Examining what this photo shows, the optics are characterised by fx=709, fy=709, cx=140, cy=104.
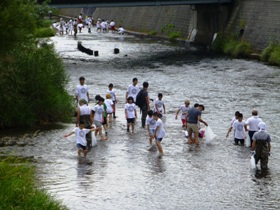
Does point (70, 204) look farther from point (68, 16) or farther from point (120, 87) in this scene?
point (68, 16)

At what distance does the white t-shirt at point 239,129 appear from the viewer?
20.6 m

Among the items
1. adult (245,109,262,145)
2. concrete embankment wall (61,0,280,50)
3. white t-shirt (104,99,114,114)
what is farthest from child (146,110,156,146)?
concrete embankment wall (61,0,280,50)

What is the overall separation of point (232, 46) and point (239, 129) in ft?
92.8

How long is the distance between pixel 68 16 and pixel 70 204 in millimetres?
73777

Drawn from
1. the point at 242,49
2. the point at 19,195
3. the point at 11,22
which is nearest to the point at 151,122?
the point at 11,22

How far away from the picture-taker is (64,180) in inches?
647

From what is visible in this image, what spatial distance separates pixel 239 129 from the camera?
2062cm

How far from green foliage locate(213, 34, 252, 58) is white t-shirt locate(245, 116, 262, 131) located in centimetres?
2710

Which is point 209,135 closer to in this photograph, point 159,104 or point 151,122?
point 151,122

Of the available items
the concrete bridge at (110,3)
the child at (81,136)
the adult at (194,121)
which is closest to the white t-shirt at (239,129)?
the adult at (194,121)

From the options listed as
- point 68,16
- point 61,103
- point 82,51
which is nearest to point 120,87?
point 61,103

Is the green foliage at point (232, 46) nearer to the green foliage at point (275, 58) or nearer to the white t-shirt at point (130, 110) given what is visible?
the green foliage at point (275, 58)

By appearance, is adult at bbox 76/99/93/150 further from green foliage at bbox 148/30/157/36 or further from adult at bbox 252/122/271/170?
green foliage at bbox 148/30/157/36

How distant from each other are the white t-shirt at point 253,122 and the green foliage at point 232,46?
2710cm
